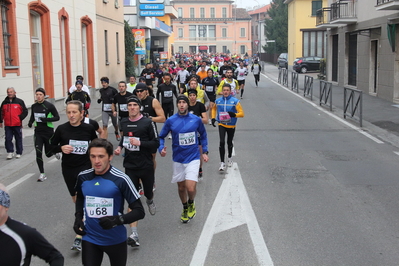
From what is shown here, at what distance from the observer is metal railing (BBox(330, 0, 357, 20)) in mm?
28875

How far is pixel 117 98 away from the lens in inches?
460

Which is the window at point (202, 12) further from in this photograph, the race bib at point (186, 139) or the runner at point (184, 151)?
the race bib at point (186, 139)

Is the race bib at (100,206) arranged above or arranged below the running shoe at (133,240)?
above

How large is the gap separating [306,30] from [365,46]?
30.1 meters

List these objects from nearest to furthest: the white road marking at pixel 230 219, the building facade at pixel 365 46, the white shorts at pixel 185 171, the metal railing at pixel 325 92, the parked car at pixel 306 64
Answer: the white road marking at pixel 230 219 → the white shorts at pixel 185 171 → the metal railing at pixel 325 92 → the building facade at pixel 365 46 → the parked car at pixel 306 64

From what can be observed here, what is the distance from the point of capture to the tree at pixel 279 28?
2901 inches

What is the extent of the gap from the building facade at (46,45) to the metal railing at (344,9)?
45.4 ft

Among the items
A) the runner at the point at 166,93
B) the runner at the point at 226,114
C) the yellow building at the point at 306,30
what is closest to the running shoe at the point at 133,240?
the runner at the point at 226,114

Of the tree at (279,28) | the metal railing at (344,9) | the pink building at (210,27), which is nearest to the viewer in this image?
the metal railing at (344,9)

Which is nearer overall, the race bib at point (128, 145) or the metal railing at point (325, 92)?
the race bib at point (128, 145)

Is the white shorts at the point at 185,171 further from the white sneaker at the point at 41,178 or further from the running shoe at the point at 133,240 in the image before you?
the white sneaker at the point at 41,178

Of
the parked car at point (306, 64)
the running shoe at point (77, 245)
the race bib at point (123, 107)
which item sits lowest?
the running shoe at point (77, 245)

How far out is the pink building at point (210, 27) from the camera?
368 feet

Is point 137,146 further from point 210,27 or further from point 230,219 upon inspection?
point 210,27
